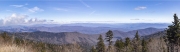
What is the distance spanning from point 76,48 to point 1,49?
51899 millimetres

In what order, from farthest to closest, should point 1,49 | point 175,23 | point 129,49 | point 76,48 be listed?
point 129,49 < point 76,48 < point 175,23 < point 1,49

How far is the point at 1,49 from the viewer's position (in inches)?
210

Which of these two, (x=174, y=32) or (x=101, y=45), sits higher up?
(x=174, y=32)

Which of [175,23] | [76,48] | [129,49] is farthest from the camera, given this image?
[129,49]

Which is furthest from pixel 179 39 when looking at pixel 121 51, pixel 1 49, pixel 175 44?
pixel 1 49

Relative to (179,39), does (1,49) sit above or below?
above

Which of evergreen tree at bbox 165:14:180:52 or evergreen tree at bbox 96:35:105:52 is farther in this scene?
evergreen tree at bbox 96:35:105:52

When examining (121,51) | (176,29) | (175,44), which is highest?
(176,29)

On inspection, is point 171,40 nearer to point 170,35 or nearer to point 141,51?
point 170,35

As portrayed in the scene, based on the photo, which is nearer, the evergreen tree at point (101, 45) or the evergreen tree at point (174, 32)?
the evergreen tree at point (174, 32)

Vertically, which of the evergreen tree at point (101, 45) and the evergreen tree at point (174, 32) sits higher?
the evergreen tree at point (174, 32)

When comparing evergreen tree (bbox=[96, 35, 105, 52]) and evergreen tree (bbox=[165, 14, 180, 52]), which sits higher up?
evergreen tree (bbox=[165, 14, 180, 52])

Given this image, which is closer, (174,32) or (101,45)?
(174,32)

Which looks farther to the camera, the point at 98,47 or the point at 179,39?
the point at 98,47
